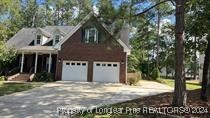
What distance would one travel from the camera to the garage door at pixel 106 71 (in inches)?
1230

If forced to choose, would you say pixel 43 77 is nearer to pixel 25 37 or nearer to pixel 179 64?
pixel 25 37

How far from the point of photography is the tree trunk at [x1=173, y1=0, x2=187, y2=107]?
13734 millimetres

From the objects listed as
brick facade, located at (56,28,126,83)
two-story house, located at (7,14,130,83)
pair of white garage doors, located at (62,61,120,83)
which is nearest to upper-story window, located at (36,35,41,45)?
two-story house, located at (7,14,130,83)

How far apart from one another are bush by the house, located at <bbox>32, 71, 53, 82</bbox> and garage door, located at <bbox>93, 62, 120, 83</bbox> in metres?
4.40

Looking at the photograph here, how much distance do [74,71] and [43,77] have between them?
3173 millimetres

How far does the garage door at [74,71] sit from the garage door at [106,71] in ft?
3.56

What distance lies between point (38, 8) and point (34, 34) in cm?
2686

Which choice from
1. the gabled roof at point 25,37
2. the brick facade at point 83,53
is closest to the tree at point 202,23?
the brick facade at point 83,53

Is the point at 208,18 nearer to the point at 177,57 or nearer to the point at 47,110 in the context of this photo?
the point at 177,57

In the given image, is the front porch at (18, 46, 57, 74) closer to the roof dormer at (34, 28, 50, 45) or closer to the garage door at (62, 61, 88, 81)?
the roof dormer at (34, 28, 50, 45)

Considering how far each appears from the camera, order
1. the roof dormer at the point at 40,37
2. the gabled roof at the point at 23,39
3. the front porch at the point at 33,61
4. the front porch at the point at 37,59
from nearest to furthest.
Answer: the front porch at the point at 33,61 < the front porch at the point at 37,59 < the roof dormer at the point at 40,37 < the gabled roof at the point at 23,39

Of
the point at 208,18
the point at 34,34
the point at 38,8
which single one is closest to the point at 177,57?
the point at 208,18

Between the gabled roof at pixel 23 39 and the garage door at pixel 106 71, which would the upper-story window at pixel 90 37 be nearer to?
the garage door at pixel 106 71

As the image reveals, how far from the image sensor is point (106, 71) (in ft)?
103
